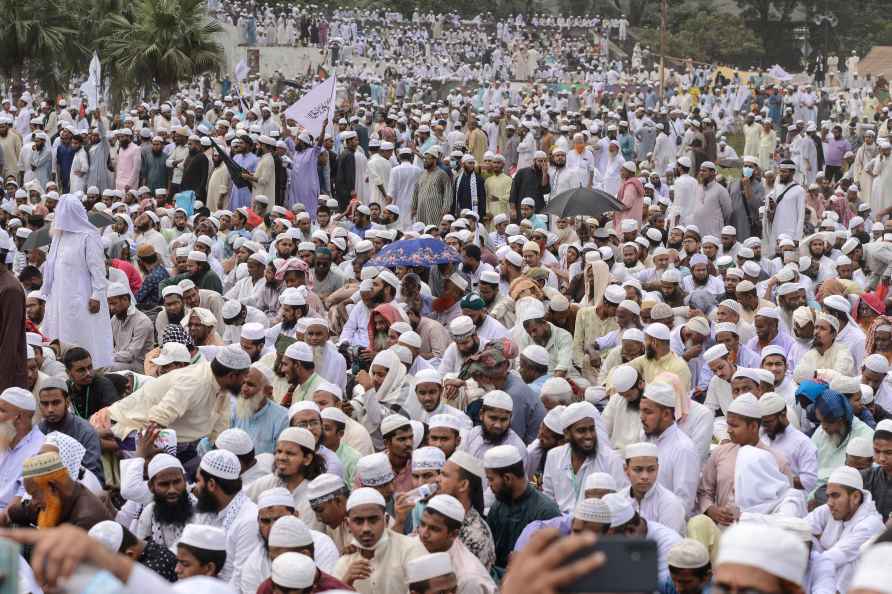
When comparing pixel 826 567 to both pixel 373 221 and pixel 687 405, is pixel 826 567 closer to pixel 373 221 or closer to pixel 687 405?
pixel 687 405

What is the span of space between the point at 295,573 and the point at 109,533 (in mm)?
784

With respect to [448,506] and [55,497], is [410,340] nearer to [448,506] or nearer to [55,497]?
[448,506]

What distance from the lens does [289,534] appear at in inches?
207

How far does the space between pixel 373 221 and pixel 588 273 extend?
3860 mm

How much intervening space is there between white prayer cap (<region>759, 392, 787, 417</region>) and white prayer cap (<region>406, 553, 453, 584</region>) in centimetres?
241

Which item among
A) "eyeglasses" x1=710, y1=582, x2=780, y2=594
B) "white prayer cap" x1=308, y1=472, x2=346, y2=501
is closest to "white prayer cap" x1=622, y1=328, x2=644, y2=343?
"white prayer cap" x1=308, y1=472, x2=346, y2=501

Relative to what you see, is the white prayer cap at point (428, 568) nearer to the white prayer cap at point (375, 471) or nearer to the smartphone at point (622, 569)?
the white prayer cap at point (375, 471)

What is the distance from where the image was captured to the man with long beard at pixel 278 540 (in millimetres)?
5273

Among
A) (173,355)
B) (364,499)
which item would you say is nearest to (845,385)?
(364,499)

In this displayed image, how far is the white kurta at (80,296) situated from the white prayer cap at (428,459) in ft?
11.7

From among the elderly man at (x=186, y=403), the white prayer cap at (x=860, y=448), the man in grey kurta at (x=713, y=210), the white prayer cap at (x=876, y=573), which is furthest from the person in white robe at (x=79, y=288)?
the white prayer cap at (x=876, y=573)

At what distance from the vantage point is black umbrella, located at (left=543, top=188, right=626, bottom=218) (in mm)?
12016

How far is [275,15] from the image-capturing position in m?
40.1

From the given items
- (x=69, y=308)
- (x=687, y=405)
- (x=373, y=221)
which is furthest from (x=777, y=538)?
(x=373, y=221)
